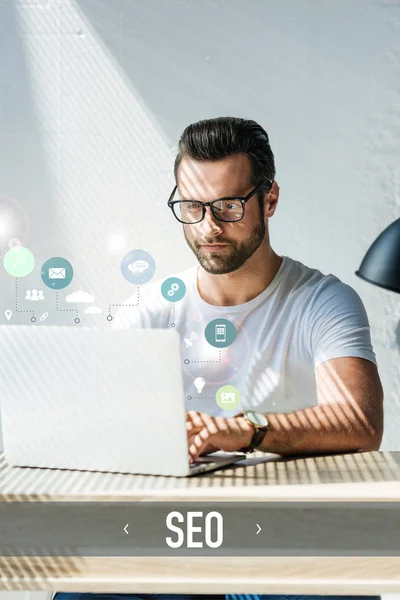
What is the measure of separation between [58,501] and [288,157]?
5.98 feet

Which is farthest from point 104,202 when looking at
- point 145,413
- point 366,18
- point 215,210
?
point 145,413

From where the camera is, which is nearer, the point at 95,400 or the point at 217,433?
the point at 95,400

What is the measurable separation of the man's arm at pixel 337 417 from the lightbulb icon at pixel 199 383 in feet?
1.40

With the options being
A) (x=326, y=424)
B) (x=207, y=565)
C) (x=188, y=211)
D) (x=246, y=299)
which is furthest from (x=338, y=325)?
(x=207, y=565)

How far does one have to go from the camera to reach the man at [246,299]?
9.53ft

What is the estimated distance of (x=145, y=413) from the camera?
181 cm

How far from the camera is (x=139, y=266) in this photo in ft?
10.1

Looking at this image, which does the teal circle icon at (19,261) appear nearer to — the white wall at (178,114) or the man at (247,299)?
the white wall at (178,114)

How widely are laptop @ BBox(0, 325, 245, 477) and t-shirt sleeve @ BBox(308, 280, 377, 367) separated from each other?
101cm

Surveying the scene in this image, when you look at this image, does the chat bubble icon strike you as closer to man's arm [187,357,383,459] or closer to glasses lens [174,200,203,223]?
glasses lens [174,200,203,223]

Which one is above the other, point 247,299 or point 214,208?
point 214,208

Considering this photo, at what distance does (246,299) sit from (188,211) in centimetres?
41

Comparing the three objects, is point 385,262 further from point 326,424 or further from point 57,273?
point 57,273

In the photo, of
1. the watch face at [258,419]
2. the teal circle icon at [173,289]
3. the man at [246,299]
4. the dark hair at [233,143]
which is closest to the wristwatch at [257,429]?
the watch face at [258,419]
